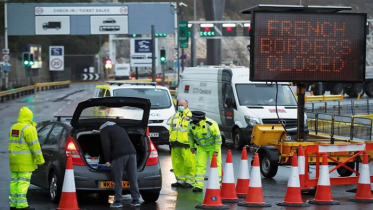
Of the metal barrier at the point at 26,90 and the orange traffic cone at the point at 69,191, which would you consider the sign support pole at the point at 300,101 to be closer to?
the orange traffic cone at the point at 69,191

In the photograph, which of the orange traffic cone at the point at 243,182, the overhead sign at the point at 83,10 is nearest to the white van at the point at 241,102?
the orange traffic cone at the point at 243,182

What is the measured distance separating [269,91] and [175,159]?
8.77m

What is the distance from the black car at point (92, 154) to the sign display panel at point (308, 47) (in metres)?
2.71

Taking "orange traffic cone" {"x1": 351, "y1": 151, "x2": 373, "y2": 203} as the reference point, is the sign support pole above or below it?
above

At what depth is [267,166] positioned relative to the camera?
51.1 feet

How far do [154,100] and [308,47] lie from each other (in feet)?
28.4

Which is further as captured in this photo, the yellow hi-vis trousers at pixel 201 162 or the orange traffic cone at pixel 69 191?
the yellow hi-vis trousers at pixel 201 162

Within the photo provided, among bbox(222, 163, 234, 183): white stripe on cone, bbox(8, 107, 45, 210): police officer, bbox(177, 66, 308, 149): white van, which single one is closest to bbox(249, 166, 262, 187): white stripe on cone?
bbox(222, 163, 234, 183): white stripe on cone

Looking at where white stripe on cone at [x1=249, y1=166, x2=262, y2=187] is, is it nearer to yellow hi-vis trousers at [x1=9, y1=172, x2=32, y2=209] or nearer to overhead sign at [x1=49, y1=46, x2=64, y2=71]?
yellow hi-vis trousers at [x1=9, y1=172, x2=32, y2=209]

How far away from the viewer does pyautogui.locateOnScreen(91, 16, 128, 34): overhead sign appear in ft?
193

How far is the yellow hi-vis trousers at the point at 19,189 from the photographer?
1105 centimetres

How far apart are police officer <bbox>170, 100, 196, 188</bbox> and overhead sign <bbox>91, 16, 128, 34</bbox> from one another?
45158 millimetres

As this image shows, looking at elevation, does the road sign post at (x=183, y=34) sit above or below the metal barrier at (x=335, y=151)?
above

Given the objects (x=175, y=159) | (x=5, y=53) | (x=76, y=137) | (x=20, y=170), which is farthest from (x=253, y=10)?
(x=5, y=53)
